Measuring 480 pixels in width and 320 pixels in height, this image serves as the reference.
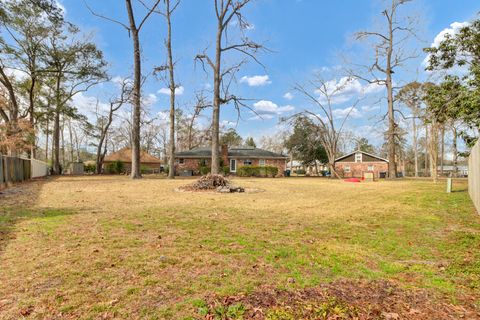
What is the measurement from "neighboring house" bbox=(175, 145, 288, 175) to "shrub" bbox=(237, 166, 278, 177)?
187cm

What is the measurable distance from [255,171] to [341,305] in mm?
27421

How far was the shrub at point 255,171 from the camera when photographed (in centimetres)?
2966

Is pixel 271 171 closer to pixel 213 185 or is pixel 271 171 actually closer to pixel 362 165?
pixel 362 165

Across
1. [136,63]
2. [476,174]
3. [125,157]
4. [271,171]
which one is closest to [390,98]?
[271,171]

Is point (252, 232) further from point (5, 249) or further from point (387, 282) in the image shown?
point (5, 249)

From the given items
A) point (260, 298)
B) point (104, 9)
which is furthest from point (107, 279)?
point (104, 9)

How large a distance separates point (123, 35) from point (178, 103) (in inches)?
661

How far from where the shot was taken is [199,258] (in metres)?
3.58

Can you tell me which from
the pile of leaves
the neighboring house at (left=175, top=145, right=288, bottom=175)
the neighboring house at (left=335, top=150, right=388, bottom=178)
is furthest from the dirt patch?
the neighboring house at (left=335, top=150, right=388, bottom=178)

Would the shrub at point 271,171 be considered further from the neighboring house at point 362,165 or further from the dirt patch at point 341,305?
the dirt patch at point 341,305

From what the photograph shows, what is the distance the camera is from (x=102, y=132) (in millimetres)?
31609

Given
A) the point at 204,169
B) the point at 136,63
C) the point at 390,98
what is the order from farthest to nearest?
the point at 204,169 → the point at 390,98 → the point at 136,63

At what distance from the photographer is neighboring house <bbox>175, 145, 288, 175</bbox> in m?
31.2

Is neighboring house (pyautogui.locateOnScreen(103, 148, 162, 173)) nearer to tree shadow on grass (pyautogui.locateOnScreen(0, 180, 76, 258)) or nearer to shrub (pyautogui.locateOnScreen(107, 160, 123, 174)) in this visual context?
shrub (pyautogui.locateOnScreen(107, 160, 123, 174))
